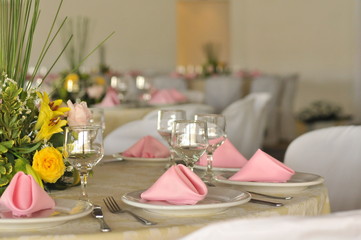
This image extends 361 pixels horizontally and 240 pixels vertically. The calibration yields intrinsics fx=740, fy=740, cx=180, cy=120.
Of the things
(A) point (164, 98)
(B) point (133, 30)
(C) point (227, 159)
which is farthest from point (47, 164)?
(B) point (133, 30)

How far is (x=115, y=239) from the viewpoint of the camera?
144 cm

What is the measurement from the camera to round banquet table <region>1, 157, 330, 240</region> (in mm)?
1456

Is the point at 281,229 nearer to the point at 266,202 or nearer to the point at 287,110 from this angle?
the point at 266,202

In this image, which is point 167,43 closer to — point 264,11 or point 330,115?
point 264,11

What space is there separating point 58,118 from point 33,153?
11 centimetres

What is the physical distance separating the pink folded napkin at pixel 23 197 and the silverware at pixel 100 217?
0.11m

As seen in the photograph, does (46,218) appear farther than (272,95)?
No

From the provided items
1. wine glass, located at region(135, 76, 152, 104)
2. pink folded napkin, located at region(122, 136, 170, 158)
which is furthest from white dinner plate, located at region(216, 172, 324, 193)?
wine glass, located at region(135, 76, 152, 104)

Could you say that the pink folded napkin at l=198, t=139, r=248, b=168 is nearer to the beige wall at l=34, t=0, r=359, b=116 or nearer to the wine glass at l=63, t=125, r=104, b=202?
the wine glass at l=63, t=125, r=104, b=202

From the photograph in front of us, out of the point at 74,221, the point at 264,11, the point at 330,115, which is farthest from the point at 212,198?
the point at 264,11

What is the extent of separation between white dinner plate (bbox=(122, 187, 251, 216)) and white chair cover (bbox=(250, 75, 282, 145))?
25.4ft

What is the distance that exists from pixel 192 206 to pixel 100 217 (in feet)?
0.65

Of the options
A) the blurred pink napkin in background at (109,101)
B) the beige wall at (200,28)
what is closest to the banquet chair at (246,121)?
the blurred pink napkin in background at (109,101)

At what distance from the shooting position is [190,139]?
1899 mm
